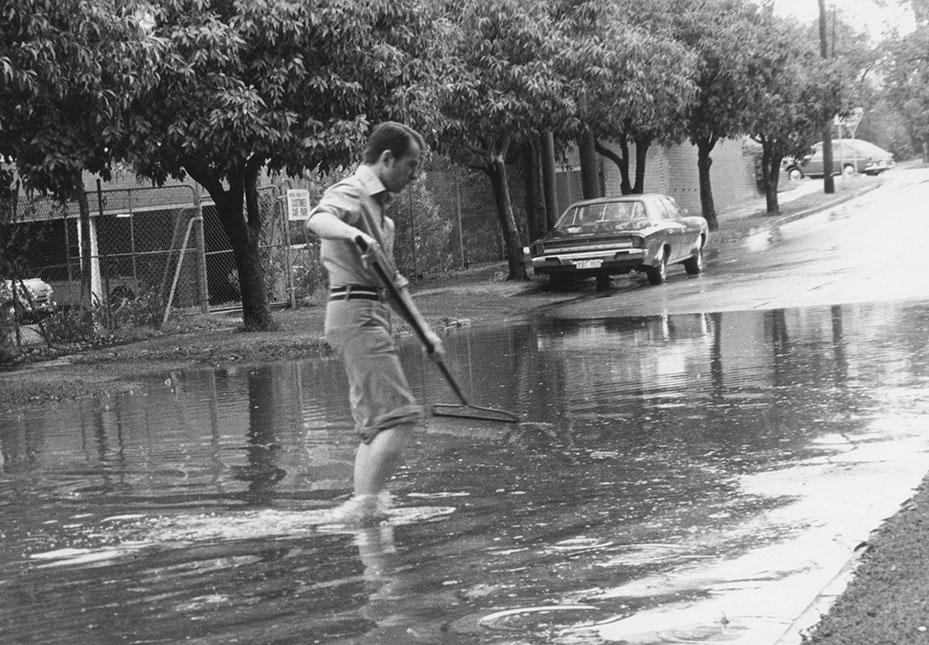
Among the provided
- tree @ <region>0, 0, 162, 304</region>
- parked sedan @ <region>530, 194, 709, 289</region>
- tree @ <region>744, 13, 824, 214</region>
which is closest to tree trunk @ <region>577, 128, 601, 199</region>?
tree @ <region>744, 13, 824, 214</region>

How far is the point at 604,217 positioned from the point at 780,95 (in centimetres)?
1724

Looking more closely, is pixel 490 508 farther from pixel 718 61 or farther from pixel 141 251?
pixel 718 61

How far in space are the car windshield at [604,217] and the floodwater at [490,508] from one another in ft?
41.0

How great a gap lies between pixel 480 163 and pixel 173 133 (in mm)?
11666

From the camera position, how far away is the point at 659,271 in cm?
2534

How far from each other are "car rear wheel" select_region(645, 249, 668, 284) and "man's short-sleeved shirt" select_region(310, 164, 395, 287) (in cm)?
1872

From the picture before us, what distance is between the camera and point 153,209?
25.1 metres

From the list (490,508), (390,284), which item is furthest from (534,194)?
(390,284)

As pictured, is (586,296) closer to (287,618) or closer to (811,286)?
(811,286)

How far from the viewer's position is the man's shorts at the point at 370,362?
258 inches

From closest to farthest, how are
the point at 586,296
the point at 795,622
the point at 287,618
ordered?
the point at 795,622
the point at 287,618
the point at 586,296

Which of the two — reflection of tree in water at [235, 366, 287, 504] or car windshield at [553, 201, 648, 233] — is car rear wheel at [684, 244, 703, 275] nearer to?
car windshield at [553, 201, 648, 233]

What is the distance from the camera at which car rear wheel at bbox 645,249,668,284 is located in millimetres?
25219

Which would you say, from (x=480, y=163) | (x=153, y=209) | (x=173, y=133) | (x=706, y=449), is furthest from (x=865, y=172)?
(x=706, y=449)
